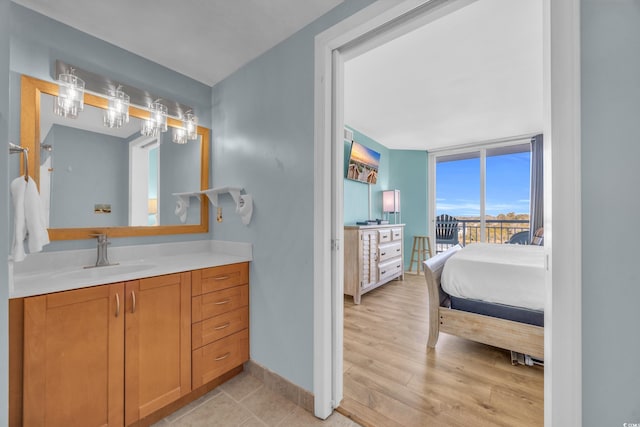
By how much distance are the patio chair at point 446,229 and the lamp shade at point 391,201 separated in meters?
1.18

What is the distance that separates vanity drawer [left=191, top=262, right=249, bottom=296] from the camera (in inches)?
62.6

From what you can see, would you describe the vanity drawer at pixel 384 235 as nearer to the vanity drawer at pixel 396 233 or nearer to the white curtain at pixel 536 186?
the vanity drawer at pixel 396 233

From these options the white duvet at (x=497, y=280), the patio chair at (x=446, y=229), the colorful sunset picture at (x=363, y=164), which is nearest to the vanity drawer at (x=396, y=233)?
the colorful sunset picture at (x=363, y=164)

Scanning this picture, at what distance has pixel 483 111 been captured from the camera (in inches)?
130

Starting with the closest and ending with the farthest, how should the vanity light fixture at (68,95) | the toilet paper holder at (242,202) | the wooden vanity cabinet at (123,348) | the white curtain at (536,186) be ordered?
the wooden vanity cabinet at (123,348), the vanity light fixture at (68,95), the toilet paper holder at (242,202), the white curtain at (536,186)

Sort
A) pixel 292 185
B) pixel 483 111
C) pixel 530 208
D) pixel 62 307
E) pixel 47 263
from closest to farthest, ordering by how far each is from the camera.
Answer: pixel 62 307
pixel 47 263
pixel 292 185
pixel 483 111
pixel 530 208

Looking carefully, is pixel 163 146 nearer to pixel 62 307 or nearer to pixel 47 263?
pixel 47 263

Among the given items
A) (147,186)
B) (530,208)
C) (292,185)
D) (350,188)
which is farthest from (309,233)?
(530,208)

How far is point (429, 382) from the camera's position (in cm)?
174

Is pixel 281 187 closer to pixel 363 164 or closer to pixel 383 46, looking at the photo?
pixel 383 46

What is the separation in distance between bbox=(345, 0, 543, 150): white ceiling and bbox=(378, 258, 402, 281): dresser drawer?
7.15 ft

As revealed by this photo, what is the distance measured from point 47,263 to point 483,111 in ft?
14.9

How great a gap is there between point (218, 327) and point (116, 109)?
5.59ft

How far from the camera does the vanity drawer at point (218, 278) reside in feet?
5.21
